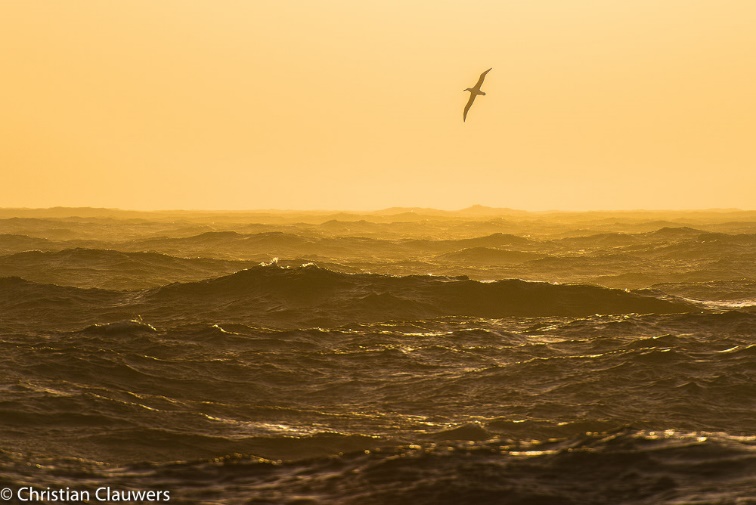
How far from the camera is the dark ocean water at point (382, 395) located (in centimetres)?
1173

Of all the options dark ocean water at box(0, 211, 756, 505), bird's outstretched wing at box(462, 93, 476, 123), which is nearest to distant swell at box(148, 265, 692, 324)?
dark ocean water at box(0, 211, 756, 505)

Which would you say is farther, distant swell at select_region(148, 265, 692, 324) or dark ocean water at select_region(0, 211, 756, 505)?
distant swell at select_region(148, 265, 692, 324)

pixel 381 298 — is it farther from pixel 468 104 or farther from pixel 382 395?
pixel 382 395

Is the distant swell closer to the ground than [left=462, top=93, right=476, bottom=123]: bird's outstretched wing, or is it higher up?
closer to the ground

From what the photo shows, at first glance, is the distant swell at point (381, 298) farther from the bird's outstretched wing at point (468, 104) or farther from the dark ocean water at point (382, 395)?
the bird's outstretched wing at point (468, 104)

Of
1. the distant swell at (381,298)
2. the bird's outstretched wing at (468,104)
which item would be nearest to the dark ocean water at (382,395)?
the distant swell at (381,298)

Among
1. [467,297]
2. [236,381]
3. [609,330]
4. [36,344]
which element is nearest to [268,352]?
[236,381]

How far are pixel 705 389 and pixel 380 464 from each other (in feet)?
29.3

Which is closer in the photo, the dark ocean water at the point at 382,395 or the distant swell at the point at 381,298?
the dark ocean water at the point at 382,395

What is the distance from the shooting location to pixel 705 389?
18.3 meters

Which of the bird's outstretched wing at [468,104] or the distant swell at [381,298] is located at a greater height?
Answer: the bird's outstretched wing at [468,104]

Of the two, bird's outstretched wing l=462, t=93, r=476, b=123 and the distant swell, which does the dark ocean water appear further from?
bird's outstretched wing l=462, t=93, r=476, b=123

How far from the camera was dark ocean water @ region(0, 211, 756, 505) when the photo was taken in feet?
38.5

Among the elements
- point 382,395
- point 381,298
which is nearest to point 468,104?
point 381,298
